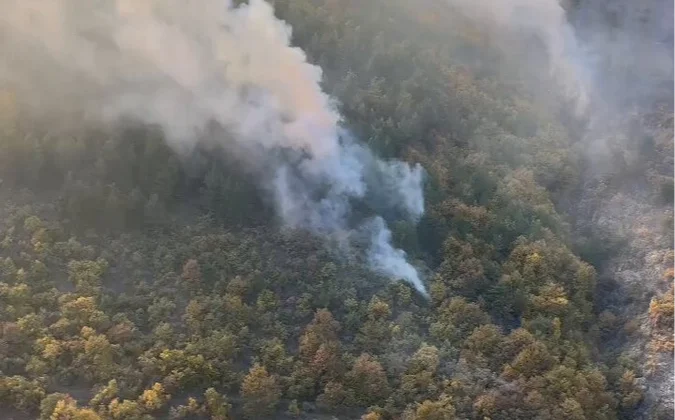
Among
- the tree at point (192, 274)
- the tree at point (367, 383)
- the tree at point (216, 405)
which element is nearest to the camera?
the tree at point (216, 405)

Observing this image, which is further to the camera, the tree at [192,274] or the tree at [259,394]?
the tree at [192,274]

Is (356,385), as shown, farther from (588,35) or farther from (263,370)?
(588,35)

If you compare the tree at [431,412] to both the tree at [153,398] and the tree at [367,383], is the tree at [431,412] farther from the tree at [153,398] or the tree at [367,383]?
the tree at [153,398]

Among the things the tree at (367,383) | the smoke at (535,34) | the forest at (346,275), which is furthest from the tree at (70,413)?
the smoke at (535,34)

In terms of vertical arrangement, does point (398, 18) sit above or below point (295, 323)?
above

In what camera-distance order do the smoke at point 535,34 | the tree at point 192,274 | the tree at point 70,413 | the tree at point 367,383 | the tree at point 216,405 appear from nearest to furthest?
the tree at point 70,413
the tree at point 216,405
the tree at point 367,383
the tree at point 192,274
the smoke at point 535,34

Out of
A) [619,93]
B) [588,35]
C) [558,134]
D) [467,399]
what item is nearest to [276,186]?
[467,399]

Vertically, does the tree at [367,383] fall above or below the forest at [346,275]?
below

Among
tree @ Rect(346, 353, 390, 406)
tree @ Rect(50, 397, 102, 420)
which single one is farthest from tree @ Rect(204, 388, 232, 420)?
tree @ Rect(346, 353, 390, 406)
